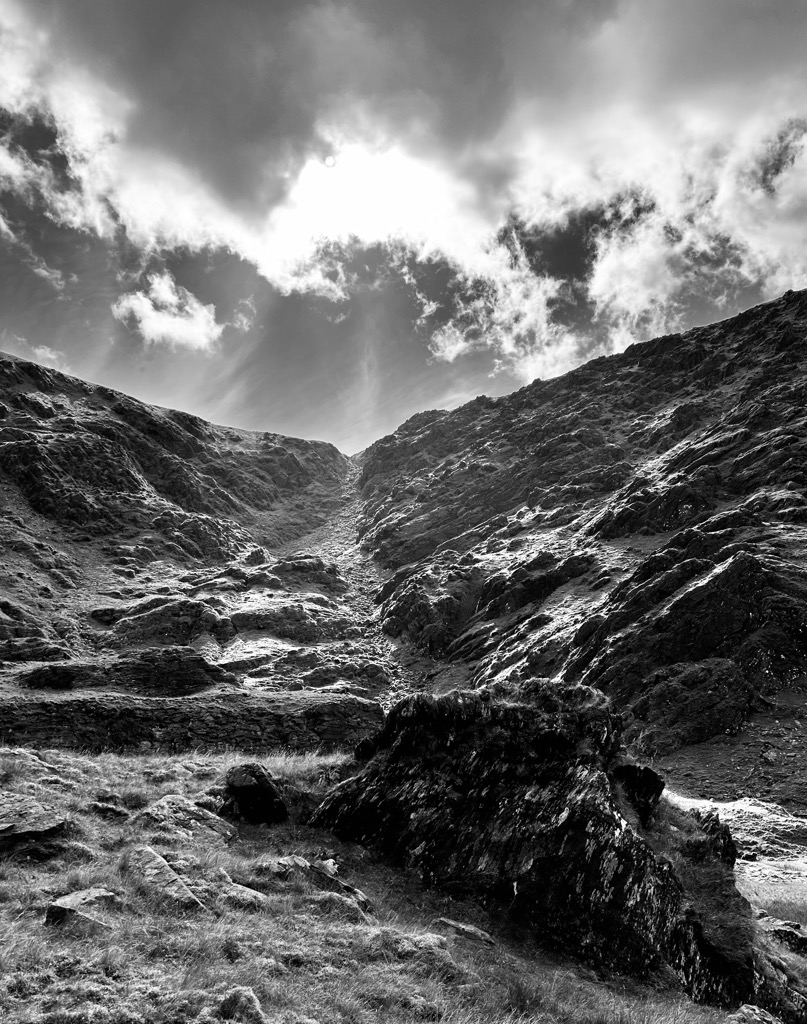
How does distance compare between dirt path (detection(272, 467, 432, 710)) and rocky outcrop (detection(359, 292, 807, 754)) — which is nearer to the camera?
rocky outcrop (detection(359, 292, 807, 754))

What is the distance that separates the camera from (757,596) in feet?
140

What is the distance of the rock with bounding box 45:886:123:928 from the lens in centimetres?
896

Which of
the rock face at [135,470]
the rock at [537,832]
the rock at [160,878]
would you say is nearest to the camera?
the rock at [160,878]

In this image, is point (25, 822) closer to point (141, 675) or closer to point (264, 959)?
point (264, 959)

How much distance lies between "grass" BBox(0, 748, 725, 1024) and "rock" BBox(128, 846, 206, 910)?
23cm

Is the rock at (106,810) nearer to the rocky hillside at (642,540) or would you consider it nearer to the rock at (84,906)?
the rock at (84,906)

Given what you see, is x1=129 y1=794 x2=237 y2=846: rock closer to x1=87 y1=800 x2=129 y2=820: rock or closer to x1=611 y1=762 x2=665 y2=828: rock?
x1=87 y1=800 x2=129 y2=820: rock

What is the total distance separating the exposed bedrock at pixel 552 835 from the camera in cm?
1202

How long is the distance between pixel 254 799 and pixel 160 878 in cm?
566

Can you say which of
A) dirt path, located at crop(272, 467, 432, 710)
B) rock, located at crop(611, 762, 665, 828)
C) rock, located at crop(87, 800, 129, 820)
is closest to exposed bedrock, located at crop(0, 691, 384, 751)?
dirt path, located at crop(272, 467, 432, 710)

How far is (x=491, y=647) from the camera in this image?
6353 centimetres

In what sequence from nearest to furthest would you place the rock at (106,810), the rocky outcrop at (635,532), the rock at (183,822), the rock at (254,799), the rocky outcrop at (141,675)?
1. the rock at (183,822)
2. the rock at (106,810)
3. the rock at (254,799)
4. the rocky outcrop at (635,532)
5. the rocky outcrop at (141,675)

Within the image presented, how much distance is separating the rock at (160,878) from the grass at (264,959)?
226 mm

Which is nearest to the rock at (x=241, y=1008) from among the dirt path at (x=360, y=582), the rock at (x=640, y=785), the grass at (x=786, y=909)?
the rock at (x=640, y=785)
